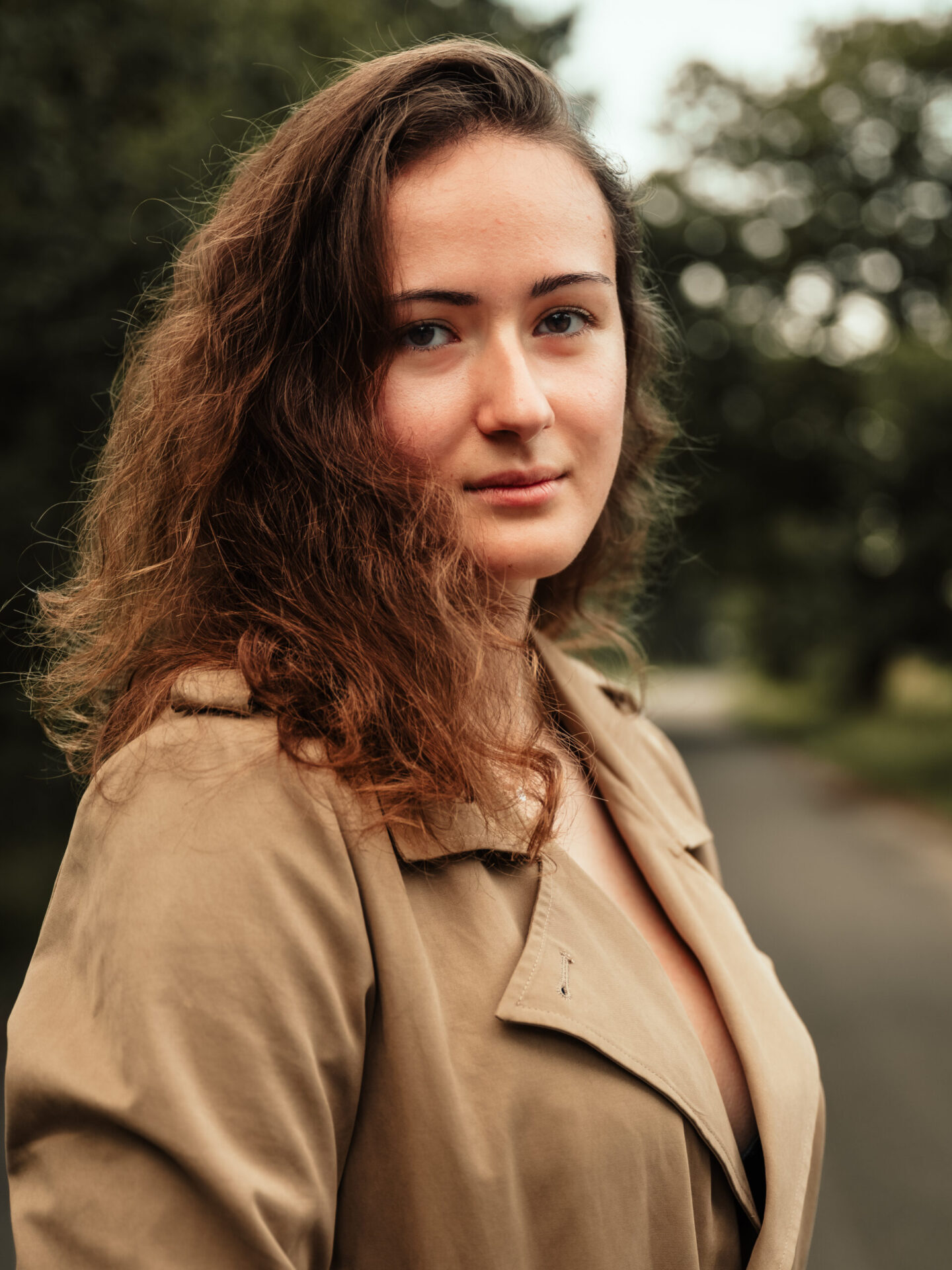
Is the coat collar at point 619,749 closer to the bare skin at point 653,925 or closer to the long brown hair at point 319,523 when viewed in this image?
the bare skin at point 653,925

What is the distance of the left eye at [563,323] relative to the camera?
1.58 meters

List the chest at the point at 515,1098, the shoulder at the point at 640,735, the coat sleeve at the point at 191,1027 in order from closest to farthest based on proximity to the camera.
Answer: the coat sleeve at the point at 191,1027, the chest at the point at 515,1098, the shoulder at the point at 640,735

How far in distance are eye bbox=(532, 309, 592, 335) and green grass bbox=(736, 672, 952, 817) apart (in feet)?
40.3

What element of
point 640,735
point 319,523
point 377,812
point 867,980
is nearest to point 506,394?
point 319,523

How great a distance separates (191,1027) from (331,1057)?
0.50 ft

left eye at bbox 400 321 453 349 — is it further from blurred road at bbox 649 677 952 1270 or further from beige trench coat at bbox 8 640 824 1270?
blurred road at bbox 649 677 952 1270

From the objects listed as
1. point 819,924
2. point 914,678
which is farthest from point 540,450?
point 914,678

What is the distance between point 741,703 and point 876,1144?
31.1 m

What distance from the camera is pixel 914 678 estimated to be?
3045 centimetres

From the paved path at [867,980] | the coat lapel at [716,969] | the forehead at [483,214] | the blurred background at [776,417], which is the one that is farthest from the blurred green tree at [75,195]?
the forehead at [483,214]

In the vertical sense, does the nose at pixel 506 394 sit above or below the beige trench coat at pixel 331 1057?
above

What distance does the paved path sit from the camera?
442 cm

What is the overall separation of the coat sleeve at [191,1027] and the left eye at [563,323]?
683 millimetres

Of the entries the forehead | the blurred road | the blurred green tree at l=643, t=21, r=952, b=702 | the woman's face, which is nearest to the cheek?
the woman's face
